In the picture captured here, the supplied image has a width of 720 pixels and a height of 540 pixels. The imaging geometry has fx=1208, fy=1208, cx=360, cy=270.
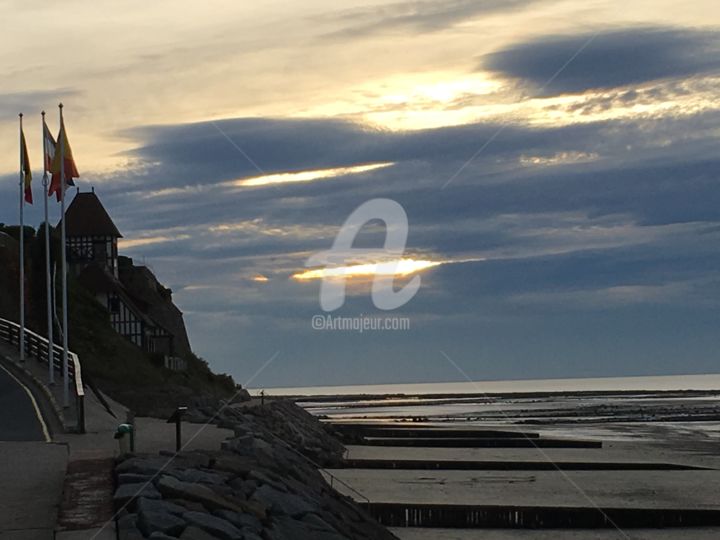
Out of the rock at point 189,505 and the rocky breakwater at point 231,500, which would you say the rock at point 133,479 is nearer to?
the rocky breakwater at point 231,500

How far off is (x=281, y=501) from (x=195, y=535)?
488 centimetres

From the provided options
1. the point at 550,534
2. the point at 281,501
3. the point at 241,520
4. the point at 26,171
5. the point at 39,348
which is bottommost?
the point at 241,520

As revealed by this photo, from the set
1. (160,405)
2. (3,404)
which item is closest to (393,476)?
(160,405)

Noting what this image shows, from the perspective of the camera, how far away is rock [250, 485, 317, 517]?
2064cm

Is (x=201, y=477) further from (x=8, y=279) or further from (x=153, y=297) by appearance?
A: (x=153, y=297)

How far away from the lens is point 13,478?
67.7 ft

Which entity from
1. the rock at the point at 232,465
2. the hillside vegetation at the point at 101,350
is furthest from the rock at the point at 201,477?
the hillside vegetation at the point at 101,350

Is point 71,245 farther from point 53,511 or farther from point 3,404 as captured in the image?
point 53,511

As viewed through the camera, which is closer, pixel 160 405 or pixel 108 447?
pixel 108 447

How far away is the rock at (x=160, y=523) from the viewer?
16031 mm

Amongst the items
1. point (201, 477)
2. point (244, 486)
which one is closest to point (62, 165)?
point (244, 486)

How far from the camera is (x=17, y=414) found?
31656mm

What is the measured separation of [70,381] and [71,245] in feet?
194

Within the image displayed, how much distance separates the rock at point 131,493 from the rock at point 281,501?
2.65m
